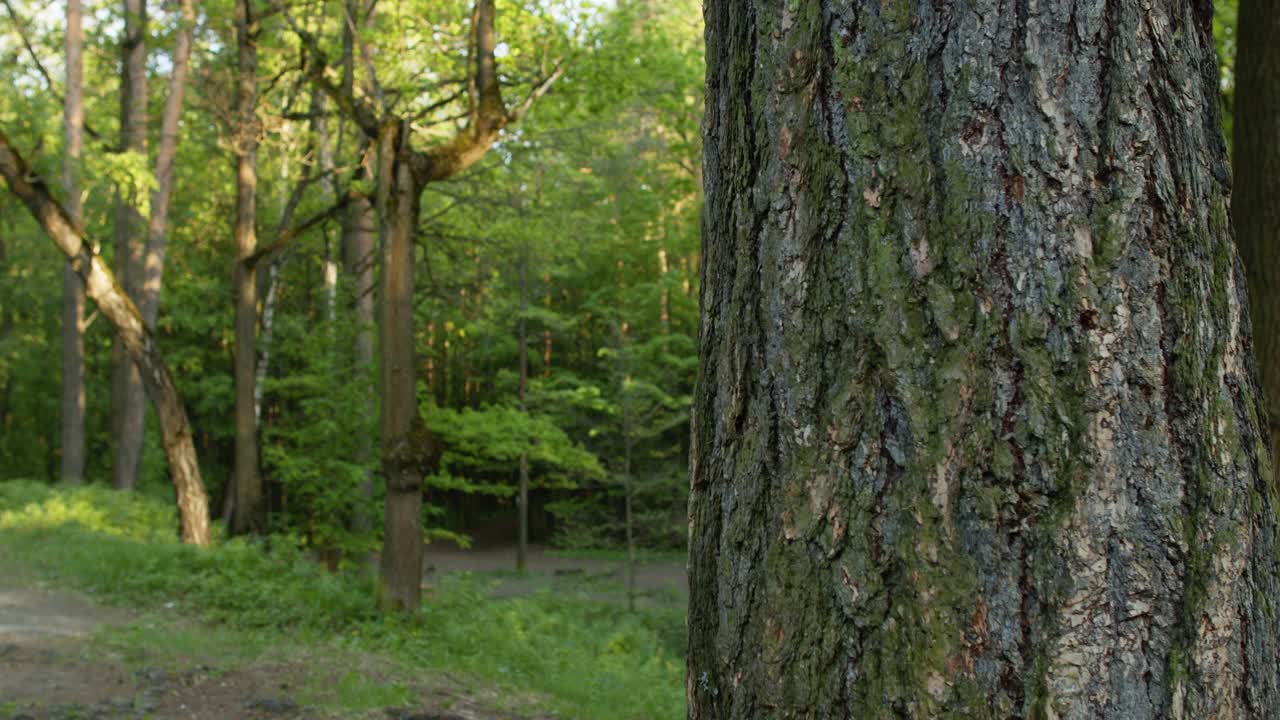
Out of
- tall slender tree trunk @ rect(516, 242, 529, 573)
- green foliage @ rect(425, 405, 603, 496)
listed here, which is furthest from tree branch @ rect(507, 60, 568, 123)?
tall slender tree trunk @ rect(516, 242, 529, 573)

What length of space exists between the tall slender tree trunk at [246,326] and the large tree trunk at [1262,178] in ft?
36.5

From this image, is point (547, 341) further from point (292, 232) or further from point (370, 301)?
point (292, 232)

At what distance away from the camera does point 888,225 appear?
1.66 m

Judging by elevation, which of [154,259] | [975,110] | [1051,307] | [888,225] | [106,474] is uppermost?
[154,259]

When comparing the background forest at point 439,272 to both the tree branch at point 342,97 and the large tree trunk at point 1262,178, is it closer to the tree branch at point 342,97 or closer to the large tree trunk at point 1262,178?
the tree branch at point 342,97

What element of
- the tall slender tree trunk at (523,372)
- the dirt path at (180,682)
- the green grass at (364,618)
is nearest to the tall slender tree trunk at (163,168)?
the green grass at (364,618)

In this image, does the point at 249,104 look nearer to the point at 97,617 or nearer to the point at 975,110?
the point at 97,617

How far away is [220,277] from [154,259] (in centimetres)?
1116

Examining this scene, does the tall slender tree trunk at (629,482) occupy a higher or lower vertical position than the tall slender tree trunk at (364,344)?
lower

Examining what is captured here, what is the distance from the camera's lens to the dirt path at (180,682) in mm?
5941

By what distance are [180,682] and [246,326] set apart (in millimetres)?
8214

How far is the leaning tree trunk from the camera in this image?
1.55 meters

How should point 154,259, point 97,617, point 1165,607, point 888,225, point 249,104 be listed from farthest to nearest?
point 154,259
point 249,104
point 97,617
point 888,225
point 1165,607

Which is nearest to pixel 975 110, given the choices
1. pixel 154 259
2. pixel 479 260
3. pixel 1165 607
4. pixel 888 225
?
pixel 888 225
